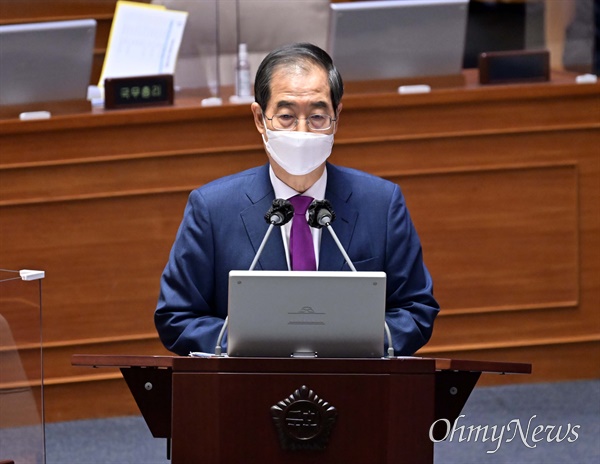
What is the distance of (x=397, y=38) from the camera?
14.5 feet

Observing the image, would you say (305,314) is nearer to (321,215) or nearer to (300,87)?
(321,215)

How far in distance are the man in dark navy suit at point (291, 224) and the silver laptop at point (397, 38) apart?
1.71 m

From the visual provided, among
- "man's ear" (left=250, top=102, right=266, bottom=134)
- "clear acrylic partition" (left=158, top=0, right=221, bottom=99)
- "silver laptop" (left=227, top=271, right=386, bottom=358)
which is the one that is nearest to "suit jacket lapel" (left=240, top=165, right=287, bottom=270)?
"man's ear" (left=250, top=102, right=266, bottom=134)

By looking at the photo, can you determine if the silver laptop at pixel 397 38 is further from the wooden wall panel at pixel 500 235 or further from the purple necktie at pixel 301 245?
the purple necktie at pixel 301 245

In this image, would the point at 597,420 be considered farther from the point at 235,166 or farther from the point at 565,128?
the point at 235,166

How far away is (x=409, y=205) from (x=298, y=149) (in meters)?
1.88

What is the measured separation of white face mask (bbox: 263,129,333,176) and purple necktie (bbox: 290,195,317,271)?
0.11 meters

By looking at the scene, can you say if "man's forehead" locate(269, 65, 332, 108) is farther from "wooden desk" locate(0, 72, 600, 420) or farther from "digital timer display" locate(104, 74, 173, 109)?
A: "digital timer display" locate(104, 74, 173, 109)

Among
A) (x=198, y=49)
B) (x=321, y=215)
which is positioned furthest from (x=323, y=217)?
(x=198, y=49)

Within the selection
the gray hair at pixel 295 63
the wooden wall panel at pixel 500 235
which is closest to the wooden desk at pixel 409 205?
the wooden wall panel at pixel 500 235

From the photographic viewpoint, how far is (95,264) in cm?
419

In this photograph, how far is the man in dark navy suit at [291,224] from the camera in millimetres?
2520

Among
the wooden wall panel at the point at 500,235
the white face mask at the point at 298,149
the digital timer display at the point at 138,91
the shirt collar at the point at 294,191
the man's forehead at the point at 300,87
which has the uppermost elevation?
the man's forehead at the point at 300,87

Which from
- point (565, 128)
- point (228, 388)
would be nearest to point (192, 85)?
point (565, 128)
